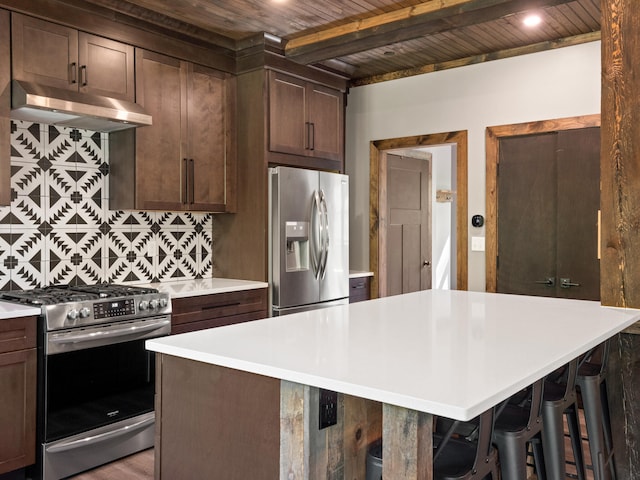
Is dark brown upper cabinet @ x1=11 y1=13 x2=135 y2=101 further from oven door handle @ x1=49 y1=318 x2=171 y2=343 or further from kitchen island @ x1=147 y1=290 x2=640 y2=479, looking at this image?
kitchen island @ x1=147 y1=290 x2=640 y2=479

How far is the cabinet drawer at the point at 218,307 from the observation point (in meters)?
3.54

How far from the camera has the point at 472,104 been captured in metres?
4.53

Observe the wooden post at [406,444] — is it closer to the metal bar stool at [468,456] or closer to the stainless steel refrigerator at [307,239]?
the metal bar stool at [468,456]

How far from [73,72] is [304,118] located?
5.83 ft

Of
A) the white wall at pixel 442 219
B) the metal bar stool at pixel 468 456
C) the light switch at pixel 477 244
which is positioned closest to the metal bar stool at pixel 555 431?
the metal bar stool at pixel 468 456

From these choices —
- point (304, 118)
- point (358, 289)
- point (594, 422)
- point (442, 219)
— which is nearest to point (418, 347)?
point (594, 422)

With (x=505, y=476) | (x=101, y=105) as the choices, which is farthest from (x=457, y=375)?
(x=101, y=105)

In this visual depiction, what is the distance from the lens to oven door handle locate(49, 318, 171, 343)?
2869 mm

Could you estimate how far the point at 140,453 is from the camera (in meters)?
3.29

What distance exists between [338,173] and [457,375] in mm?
3563

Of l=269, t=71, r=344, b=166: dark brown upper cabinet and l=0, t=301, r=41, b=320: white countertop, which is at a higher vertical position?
l=269, t=71, r=344, b=166: dark brown upper cabinet

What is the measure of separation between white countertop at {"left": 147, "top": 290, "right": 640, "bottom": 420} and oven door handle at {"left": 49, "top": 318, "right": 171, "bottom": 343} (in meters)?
1.21

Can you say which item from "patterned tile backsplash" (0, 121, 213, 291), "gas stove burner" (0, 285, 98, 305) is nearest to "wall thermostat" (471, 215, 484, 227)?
"patterned tile backsplash" (0, 121, 213, 291)

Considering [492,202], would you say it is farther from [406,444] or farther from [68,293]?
[406,444]
